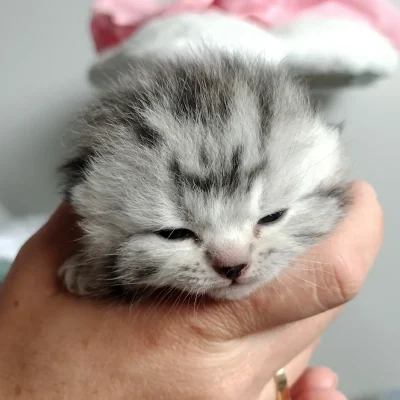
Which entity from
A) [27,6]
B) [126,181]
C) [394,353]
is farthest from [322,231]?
[27,6]

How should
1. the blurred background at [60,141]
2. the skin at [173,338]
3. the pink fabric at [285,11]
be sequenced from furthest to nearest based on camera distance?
the blurred background at [60,141]
the pink fabric at [285,11]
the skin at [173,338]

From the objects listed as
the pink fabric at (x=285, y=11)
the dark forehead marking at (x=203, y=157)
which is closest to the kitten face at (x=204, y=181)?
the dark forehead marking at (x=203, y=157)

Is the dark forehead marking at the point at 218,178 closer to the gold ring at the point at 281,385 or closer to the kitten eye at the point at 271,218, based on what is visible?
the kitten eye at the point at 271,218

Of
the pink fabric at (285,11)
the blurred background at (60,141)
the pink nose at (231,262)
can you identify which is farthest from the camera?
the blurred background at (60,141)

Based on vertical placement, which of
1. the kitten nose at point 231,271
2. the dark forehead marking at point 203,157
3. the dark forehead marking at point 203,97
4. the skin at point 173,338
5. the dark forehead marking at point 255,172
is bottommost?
the skin at point 173,338

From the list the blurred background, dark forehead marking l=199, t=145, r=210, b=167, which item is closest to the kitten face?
dark forehead marking l=199, t=145, r=210, b=167

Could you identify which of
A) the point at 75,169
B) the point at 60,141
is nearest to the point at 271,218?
the point at 75,169

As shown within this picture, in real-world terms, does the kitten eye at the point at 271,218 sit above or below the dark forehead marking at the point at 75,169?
below
